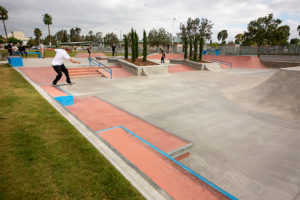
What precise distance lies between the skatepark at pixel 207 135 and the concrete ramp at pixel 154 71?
6.13 m

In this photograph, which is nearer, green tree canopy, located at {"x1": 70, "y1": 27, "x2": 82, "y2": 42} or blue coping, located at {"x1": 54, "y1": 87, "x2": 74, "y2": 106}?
blue coping, located at {"x1": 54, "y1": 87, "x2": 74, "y2": 106}

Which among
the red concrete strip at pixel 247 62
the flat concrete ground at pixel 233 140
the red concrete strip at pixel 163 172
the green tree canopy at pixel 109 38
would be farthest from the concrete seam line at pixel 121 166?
the green tree canopy at pixel 109 38

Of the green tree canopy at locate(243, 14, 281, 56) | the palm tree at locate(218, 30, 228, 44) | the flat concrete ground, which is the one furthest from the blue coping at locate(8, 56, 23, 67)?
the palm tree at locate(218, 30, 228, 44)

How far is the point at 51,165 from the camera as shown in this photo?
9.36ft

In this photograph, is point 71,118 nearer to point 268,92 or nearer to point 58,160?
point 58,160

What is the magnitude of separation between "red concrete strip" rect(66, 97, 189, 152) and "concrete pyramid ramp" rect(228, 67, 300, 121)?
483 cm

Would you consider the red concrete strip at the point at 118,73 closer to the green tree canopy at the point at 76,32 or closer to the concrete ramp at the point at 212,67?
the concrete ramp at the point at 212,67

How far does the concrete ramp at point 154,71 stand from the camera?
50.1 feet

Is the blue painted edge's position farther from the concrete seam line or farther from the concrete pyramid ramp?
the concrete pyramid ramp

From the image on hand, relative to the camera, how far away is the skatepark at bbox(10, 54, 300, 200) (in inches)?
116

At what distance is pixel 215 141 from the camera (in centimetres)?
457

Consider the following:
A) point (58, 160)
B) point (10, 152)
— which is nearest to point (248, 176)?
point (58, 160)

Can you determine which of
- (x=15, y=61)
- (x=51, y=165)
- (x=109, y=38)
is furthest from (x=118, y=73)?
(x=109, y=38)

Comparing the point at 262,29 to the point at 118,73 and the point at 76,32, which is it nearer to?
the point at 118,73
